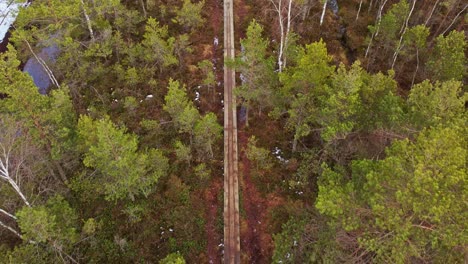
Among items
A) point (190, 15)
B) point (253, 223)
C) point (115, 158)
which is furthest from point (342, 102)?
point (190, 15)

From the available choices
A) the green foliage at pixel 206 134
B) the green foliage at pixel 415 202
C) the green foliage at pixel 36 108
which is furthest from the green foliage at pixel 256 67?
the green foliage at pixel 36 108

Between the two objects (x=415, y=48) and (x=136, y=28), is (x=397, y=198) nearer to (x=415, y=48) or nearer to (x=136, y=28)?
(x=415, y=48)

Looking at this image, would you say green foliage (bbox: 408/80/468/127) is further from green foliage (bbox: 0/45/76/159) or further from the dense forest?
green foliage (bbox: 0/45/76/159)

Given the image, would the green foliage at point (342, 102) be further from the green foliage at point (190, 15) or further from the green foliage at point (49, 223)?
the green foliage at point (190, 15)

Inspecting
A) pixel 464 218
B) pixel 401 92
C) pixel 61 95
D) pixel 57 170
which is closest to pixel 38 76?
pixel 57 170

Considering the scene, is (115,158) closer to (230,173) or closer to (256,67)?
(230,173)
